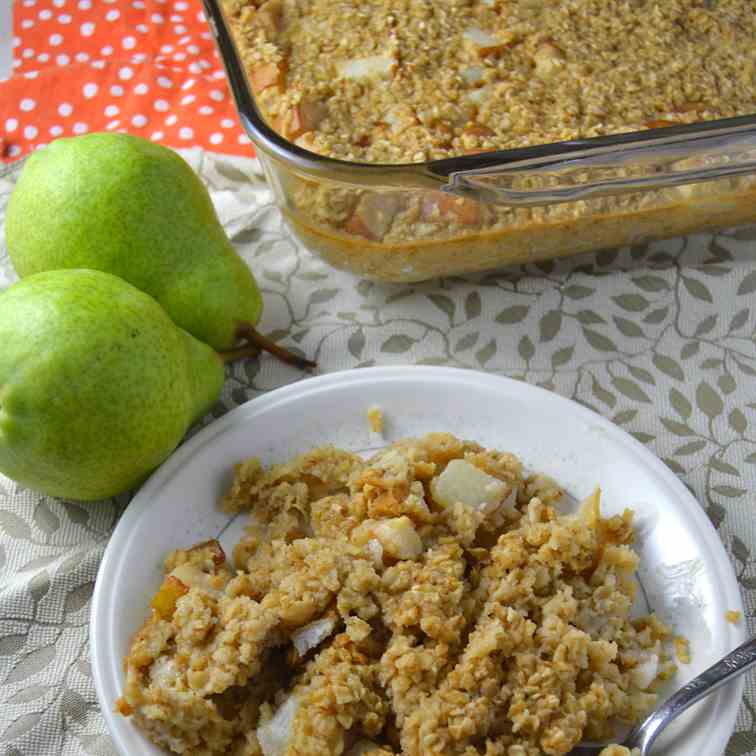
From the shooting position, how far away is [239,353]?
1.82 metres

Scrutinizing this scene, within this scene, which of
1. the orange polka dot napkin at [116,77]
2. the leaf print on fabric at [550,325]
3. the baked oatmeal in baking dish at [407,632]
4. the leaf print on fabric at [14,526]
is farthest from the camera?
the orange polka dot napkin at [116,77]

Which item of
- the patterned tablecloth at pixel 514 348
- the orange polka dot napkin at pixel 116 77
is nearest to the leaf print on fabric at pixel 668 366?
the patterned tablecloth at pixel 514 348

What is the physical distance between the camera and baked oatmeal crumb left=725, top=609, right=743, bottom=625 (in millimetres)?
1398

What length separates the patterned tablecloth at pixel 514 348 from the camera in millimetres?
1579

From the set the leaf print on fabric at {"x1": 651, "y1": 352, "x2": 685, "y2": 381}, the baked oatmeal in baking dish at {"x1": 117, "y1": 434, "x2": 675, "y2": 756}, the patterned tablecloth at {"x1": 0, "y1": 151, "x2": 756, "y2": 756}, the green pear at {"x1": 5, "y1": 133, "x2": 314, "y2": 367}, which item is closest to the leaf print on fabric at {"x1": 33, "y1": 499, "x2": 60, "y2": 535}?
the patterned tablecloth at {"x1": 0, "y1": 151, "x2": 756, "y2": 756}

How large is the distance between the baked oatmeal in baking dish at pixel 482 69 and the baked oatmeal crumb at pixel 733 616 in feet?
2.82

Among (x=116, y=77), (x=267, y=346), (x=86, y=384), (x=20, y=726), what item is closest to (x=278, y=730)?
(x=20, y=726)

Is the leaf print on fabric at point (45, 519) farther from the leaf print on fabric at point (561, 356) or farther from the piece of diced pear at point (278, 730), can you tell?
the leaf print on fabric at point (561, 356)

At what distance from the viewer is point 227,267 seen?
175 centimetres

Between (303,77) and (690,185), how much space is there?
0.73m

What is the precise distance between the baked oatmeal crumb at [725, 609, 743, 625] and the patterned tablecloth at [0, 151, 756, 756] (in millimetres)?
174

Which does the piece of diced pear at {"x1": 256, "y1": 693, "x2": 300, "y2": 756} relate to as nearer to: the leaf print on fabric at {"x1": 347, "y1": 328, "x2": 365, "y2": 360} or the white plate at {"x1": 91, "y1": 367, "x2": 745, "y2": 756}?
the white plate at {"x1": 91, "y1": 367, "x2": 745, "y2": 756}

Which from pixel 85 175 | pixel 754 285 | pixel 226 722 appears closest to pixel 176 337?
pixel 85 175

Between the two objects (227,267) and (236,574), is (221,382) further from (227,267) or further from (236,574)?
(236,574)
